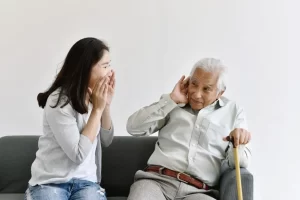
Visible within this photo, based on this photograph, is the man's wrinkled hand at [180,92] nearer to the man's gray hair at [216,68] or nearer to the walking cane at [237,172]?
the man's gray hair at [216,68]

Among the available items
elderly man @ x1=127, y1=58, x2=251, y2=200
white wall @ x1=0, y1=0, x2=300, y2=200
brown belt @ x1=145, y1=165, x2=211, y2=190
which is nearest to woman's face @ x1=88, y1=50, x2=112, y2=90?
elderly man @ x1=127, y1=58, x2=251, y2=200

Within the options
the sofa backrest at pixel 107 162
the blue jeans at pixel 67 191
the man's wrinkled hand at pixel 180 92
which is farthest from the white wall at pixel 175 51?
the blue jeans at pixel 67 191

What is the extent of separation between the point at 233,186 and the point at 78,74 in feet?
2.89

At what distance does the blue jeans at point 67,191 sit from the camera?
1.89 meters

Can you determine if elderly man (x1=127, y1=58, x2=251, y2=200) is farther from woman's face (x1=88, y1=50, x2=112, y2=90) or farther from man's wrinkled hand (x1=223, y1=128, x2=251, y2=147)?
woman's face (x1=88, y1=50, x2=112, y2=90)

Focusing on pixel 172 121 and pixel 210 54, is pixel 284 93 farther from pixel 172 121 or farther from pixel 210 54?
pixel 172 121

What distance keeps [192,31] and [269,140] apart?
0.85 meters

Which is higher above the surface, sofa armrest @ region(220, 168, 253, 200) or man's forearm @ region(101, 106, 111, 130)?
man's forearm @ region(101, 106, 111, 130)

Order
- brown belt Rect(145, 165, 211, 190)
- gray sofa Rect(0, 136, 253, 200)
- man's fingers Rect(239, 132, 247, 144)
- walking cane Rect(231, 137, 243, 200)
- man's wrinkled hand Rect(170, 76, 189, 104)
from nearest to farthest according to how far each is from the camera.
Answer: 1. walking cane Rect(231, 137, 243, 200)
2. man's fingers Rect(239, 132, 247, 144)
3. brown belt Rect(145, 165, 211, 190)
4. man's wrinkled hand Rect(170, 76, 189, 104)
5. gray sofa Rect(0, 136, 253, 200)

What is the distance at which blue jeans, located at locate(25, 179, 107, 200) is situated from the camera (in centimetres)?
189

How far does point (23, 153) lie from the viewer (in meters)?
2.39

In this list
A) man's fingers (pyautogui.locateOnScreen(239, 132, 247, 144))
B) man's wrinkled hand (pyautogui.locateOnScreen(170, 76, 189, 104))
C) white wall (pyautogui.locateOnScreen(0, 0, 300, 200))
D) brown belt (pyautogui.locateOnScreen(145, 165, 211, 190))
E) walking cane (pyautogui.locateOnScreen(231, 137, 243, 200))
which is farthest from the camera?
white wall (pyautogui.locateOnScreen(0, 0, 300, 200))

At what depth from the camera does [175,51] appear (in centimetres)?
265

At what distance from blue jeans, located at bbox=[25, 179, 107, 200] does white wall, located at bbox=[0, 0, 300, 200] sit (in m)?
0.78
